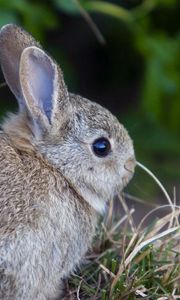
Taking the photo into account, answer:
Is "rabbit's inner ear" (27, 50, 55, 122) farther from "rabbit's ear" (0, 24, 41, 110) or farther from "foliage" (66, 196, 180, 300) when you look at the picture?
"foliage" (66, 196, 180, 300)

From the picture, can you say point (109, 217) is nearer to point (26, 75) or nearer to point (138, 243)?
point (138, 243)

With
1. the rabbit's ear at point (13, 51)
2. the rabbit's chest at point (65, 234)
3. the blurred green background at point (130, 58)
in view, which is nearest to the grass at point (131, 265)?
the rabbit's chest at point (65, 234)

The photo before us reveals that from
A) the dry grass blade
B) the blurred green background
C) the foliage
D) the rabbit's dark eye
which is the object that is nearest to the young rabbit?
the rabbit's dark eye

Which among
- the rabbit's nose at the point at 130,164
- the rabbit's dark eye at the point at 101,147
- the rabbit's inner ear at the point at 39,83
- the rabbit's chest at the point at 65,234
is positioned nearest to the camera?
the rabbit's chest at the point at 65,234

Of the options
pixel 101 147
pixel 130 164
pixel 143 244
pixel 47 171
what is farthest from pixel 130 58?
pixel 143 244

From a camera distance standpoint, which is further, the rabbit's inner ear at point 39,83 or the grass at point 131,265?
the rabbit's inner ear at point 39,83

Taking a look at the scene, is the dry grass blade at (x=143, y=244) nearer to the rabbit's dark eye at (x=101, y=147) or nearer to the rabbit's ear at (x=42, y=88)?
the rabbit's dark eye at (x=101, y=147)

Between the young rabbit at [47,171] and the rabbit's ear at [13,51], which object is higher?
the rabbit's ear at [13,51]

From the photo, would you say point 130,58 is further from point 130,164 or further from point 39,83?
point 39,83
